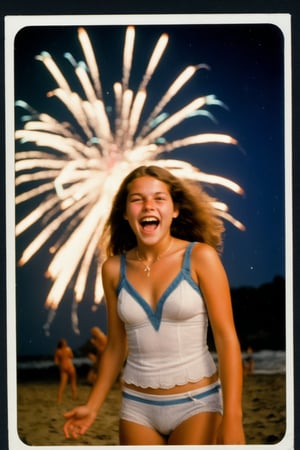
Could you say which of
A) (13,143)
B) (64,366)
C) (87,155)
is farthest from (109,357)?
(13,143)

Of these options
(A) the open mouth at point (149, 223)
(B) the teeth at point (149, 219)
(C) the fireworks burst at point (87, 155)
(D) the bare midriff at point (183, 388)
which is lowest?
(D) the bare midriff at point (183, 388)

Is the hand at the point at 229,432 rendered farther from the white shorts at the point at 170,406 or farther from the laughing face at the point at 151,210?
the laughing face at the point at 151,210

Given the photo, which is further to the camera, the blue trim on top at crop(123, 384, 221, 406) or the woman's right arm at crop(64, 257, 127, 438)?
the woman's right arm at crop(64, 257, 127, 438)

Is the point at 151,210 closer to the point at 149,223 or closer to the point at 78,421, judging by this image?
the point at 149,223

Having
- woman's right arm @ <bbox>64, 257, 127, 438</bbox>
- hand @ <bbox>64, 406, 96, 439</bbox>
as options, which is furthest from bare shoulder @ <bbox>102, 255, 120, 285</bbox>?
hand @ <bbox>64, 406, 96, 439</bbox>

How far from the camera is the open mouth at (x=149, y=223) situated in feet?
8.67

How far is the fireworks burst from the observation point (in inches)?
106

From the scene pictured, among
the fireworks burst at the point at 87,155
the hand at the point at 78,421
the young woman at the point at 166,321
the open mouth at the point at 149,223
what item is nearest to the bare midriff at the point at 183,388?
the young woman at the point at 166,321

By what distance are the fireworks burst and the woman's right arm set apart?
0.05m

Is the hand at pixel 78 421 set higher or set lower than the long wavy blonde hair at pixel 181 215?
lower

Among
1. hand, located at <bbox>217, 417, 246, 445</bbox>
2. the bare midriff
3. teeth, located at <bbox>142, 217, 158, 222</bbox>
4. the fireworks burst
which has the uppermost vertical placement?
the fireworks burst

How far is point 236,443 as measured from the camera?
8.63ft

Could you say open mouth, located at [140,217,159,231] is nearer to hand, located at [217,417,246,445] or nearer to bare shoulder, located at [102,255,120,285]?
bare shoulder, located at [102,255,120,285]

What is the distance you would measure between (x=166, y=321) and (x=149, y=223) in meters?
0.38
